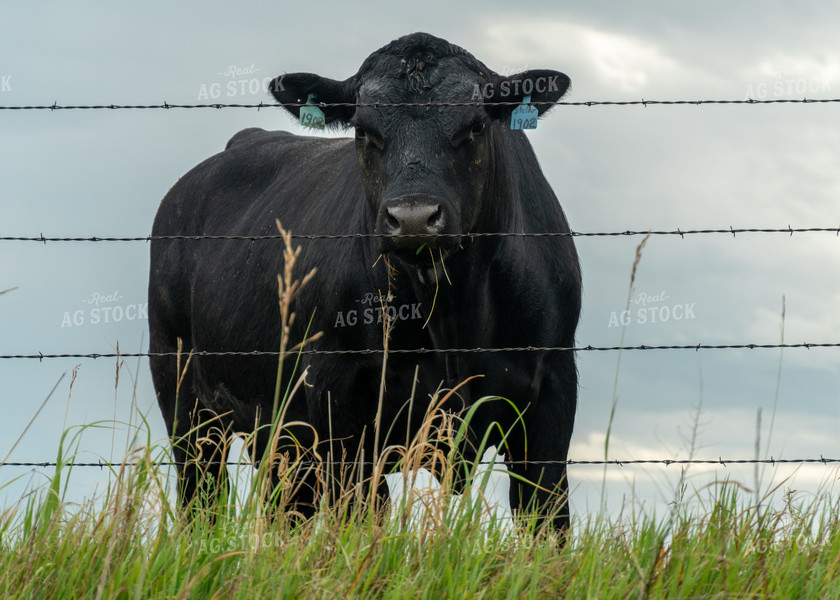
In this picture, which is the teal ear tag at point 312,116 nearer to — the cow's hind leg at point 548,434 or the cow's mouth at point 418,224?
the cow's mouth at point 418,224

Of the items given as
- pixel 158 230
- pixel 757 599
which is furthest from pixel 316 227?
pixel 757 599

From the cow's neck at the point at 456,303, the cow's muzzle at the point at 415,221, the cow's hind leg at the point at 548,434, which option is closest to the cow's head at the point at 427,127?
the cow's muzzle at the point at 415,221

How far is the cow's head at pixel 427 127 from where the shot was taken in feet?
14.8

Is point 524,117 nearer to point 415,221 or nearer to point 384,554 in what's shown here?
point 415,221

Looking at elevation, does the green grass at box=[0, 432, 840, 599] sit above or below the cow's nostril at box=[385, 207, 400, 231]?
below

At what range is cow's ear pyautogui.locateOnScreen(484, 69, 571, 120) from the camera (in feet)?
17.5

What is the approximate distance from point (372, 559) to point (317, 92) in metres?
3.29

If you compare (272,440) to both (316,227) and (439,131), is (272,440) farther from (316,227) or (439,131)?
(316,227)

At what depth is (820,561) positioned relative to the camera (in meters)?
3.22

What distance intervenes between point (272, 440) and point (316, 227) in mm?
3600

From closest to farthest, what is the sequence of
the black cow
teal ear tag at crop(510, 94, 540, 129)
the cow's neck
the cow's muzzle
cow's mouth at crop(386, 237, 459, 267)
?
the cow's muzzle
cow's mouth at crop(386, 237, 459, 267)
the black cow
teal ear tag at crop(510, 94, 540, 129)
the cow's neck

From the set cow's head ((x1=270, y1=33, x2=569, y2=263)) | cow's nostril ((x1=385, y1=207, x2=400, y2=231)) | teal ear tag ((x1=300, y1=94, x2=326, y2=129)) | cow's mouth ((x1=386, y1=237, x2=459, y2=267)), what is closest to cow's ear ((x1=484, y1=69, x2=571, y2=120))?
cow's head ((x1=270, y1=33, x2=569, y2=263))

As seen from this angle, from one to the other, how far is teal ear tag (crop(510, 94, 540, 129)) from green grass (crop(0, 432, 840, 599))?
2266 mm

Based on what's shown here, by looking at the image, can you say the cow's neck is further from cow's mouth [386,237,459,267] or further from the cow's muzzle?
the cow's muzzle
